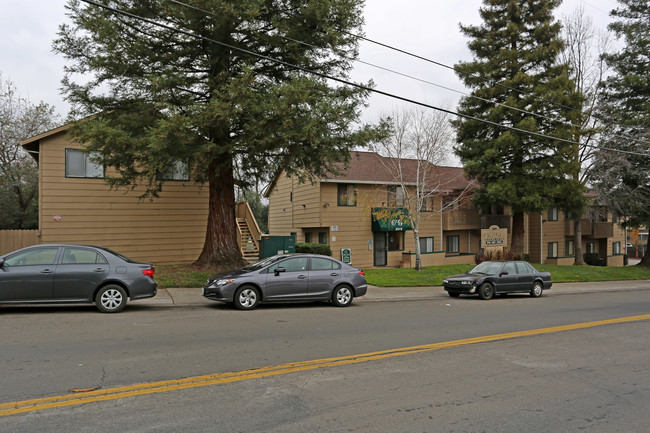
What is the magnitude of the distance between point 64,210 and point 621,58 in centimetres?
3421

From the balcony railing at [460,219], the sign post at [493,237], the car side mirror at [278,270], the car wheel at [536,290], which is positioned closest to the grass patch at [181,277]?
the car side mirror at [278,270]

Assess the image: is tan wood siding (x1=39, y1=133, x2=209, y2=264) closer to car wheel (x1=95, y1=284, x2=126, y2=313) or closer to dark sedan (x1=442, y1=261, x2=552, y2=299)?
car wheel (x1=95, y1=284, x2=126, y2=313)

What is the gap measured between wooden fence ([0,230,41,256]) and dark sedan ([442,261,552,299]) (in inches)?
665

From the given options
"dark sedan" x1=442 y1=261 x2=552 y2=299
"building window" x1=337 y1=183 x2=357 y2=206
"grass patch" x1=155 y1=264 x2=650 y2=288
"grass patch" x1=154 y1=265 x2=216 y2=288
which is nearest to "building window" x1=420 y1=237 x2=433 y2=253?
"grass patch" x1=155 y1=264 x2=650 y2=288

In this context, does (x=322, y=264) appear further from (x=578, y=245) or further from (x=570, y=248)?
(x=570, y=248)

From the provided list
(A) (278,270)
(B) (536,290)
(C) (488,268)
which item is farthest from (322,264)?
(B) (536,290)

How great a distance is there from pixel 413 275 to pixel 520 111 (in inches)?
487

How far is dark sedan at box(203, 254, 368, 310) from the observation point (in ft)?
36.5

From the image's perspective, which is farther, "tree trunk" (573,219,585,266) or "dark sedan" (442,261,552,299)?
"tree trunk" (573,219,585,266)

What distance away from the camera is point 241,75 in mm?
13273

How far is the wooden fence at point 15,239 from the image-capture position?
18734 mm

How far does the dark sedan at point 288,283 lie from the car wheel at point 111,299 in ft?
6.57

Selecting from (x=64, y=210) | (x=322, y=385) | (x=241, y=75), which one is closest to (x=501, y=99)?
(x=241, y=75)

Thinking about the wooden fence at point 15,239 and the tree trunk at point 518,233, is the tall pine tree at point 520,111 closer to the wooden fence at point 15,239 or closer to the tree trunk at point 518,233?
the tree trunk at point 518,233
